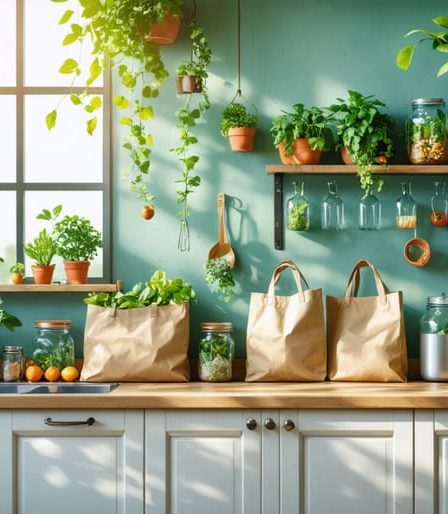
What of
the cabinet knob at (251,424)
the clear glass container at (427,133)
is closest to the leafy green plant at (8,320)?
the cabinet knob at (251,424)

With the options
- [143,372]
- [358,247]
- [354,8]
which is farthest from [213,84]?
[143,372]

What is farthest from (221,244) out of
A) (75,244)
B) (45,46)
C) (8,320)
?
(45,46)

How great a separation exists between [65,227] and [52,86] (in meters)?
0.65

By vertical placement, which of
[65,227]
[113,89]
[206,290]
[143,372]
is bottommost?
[143,372]

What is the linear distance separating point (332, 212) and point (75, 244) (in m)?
1.08

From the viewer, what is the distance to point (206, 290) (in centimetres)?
374

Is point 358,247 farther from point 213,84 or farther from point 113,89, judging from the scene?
point 113,89

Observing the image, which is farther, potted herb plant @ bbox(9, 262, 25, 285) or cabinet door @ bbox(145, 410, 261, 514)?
potted herb plant @ bbox(9, 262, 25, 285)

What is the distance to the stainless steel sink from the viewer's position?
135 inches

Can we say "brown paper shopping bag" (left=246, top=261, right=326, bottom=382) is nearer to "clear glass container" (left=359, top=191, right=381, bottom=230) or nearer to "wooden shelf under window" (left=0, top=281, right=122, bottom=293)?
"clear glass container" (left=359, top=191, right=381, bottom=230)

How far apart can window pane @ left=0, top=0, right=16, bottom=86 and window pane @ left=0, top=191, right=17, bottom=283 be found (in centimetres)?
50

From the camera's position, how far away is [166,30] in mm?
3592

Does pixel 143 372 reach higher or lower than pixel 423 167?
lower

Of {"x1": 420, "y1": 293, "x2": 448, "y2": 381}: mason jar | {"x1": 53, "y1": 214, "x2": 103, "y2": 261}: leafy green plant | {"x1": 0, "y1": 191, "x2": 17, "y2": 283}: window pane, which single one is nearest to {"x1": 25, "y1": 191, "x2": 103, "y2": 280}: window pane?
{"x1": 0, "y1": 191, "x2": 17, "y2": 283}: window pane
